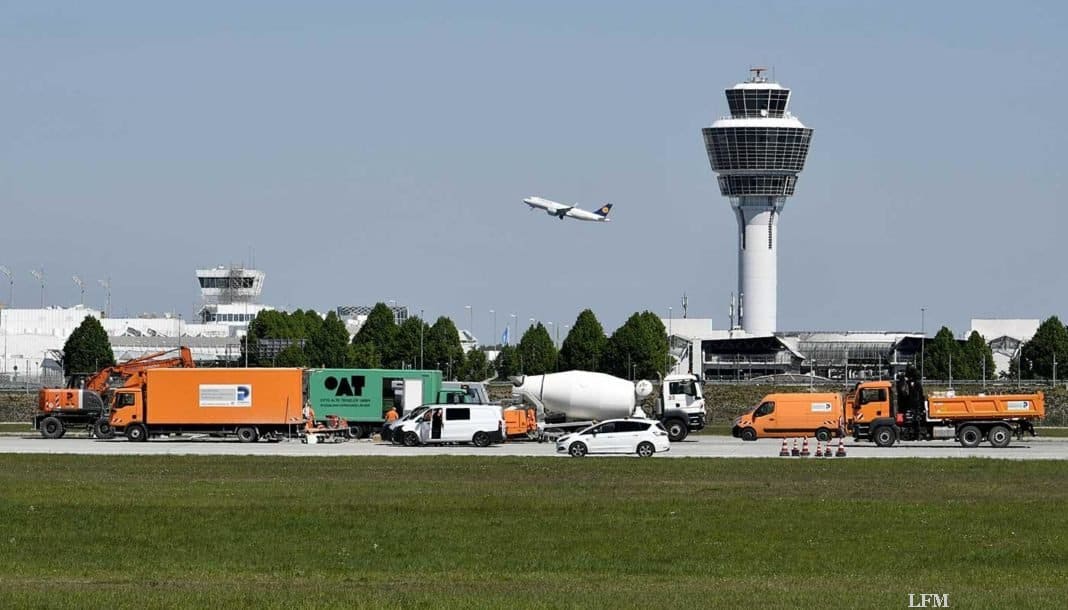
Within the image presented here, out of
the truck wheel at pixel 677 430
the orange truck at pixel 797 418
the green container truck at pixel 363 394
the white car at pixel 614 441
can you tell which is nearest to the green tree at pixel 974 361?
the orange truck at pixel 797 418

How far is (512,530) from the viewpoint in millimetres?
34344

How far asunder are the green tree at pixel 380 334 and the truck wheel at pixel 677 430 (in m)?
103

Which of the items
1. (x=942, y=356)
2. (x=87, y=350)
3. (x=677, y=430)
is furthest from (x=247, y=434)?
(x=942, y=356)

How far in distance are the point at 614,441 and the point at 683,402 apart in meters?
18.6

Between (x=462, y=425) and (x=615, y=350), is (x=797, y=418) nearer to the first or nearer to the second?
(x=462, y=425)

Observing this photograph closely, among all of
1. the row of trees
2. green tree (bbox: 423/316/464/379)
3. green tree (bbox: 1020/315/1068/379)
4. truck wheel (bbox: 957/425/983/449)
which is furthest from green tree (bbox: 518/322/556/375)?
truck wheel (bbox: 957/425/983/449)

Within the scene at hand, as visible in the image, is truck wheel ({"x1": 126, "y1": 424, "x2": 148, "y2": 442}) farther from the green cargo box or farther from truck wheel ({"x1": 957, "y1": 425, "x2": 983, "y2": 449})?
truck wheel ({"x1": 957, "y1": 425, "x2": 983, "y2": 449})

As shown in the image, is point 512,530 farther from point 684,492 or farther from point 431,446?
point 431,446

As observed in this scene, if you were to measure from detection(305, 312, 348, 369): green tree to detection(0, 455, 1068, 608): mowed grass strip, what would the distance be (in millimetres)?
124102

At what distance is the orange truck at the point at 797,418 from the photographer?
72812 millimetres

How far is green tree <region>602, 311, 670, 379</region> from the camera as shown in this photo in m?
170

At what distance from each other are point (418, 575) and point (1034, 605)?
9526 mm

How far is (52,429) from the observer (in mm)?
78562

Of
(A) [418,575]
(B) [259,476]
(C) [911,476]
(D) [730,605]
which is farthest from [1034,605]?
(B) [259,476]
